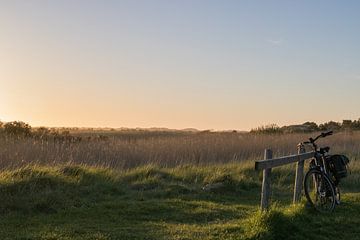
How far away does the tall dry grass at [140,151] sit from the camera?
62.7ft

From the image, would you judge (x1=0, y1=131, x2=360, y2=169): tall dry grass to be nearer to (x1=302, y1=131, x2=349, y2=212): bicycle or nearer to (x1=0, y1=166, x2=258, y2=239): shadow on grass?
(x1=0, y1=166, x2=258, y2=239): shadow on grass

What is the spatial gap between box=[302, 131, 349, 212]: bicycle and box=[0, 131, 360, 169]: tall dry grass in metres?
9.27

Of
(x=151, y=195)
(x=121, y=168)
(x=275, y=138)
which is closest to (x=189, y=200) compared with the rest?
(x=151, y=195)

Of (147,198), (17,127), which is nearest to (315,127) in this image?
(17,127)

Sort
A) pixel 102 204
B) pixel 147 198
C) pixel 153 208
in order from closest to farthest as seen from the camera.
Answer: pixel 153 208 < pixel 102 204 < pixel 147 198

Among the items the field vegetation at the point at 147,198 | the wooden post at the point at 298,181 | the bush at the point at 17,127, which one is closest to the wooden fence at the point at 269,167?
the wooden post at the point at 298,181

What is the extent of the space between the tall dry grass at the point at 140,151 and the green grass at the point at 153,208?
2715mm

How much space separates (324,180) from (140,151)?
12565mm

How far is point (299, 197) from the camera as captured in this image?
40.7 feet

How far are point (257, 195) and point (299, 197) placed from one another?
4.23 m

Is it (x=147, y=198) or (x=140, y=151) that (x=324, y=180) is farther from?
(x=140, y=151)

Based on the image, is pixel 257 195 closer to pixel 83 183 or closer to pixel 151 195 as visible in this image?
pixel 151 195

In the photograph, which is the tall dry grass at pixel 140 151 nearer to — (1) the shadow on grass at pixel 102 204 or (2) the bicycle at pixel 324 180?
(1) the shadow on grass at pixel 102 204

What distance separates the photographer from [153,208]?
41.5 ft
